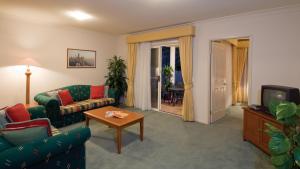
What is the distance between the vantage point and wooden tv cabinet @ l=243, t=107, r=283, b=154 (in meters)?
2.71

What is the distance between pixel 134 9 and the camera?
3357mm

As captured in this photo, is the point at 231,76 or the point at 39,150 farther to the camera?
the point at 231,76

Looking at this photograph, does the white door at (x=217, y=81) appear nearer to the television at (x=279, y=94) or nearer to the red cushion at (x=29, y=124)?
the television at (x=279, y=94)

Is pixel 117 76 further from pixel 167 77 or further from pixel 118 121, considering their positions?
pixel 118 121

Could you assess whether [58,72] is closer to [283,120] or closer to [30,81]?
[30,81]

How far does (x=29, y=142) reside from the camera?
1.63m

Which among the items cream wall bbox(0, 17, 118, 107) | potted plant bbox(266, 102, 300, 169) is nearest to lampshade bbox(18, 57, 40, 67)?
cream wall bbox(0, 17, 118, 107)

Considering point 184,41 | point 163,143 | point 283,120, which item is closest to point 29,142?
point 163,143

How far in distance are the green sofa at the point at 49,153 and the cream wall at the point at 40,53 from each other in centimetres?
318

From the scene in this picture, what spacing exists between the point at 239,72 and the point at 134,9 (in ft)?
15.3

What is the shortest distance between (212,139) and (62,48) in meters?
4.46

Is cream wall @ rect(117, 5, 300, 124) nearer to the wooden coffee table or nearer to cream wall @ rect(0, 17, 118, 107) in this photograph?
the wooden coffee table

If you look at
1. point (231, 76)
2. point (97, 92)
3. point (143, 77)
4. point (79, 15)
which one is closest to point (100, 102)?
point (97, 92)

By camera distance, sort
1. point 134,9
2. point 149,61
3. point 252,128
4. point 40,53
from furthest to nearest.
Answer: point 149,61 < point 40,53 < point 134,9 < point 252,128
